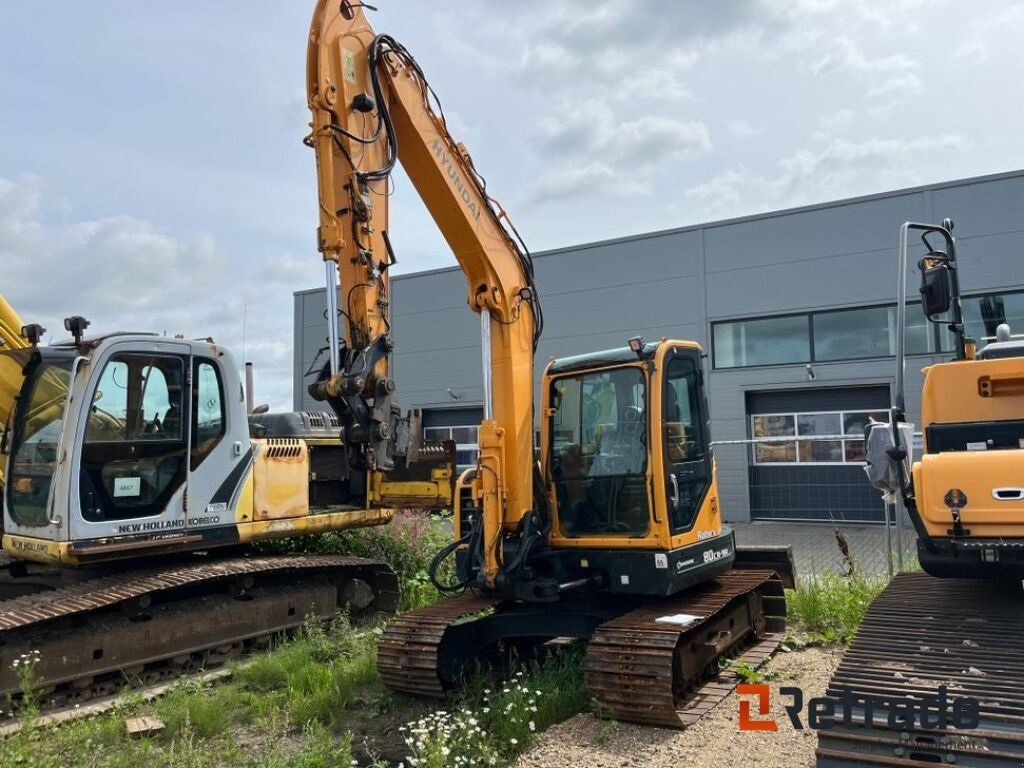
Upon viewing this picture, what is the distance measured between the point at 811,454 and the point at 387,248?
517 inches

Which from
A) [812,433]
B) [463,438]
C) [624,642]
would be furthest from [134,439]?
[463,438]

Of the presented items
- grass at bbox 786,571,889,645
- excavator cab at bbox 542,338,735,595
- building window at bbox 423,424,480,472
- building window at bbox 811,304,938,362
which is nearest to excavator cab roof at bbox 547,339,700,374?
excavator cab at bbox 542,338,735,595

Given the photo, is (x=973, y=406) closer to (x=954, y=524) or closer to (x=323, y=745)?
(x=954, y=524)

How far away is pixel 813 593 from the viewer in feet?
26.5

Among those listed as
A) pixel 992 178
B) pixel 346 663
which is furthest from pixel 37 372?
pixel 992 178

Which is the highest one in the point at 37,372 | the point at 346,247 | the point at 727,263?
the point at 727,263

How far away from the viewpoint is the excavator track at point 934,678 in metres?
3.40

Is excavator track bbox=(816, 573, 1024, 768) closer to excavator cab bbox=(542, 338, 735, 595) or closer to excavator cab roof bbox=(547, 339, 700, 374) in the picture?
excavator cab bbox=(542, 338, 735, 595)

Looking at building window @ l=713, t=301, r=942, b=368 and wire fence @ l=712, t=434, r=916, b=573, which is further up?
building window @ l=713, t=301, r=942, b=368

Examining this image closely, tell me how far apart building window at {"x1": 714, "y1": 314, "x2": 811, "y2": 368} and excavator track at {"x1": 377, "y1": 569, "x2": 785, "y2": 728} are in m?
11.4

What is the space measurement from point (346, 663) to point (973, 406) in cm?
510

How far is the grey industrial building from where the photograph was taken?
16.4m

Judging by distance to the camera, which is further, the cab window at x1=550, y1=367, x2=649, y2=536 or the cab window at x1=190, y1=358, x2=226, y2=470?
the cab window at x1=190, y1=358, x2=226, y2=470

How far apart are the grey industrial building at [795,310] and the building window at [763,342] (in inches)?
1.1
